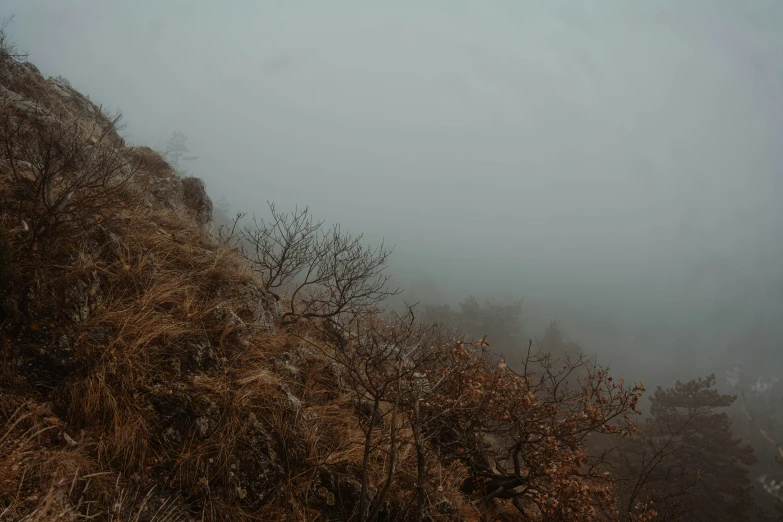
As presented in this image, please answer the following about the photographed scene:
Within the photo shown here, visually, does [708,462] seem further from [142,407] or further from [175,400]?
[142,407]

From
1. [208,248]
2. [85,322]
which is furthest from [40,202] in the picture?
[208,248]

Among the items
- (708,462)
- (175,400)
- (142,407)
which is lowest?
(142,407)

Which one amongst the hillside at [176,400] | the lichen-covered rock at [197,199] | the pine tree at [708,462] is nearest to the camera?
the hillside at [176,400]

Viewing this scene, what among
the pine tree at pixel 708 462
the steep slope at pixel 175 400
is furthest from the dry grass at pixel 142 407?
the pine tree at pixel 708 462

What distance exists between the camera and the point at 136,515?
246 cm

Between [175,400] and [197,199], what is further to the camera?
[197,199]

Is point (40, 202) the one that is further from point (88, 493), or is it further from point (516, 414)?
point (516, 414)

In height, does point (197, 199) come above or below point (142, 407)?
above

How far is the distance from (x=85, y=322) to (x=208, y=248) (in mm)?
3108

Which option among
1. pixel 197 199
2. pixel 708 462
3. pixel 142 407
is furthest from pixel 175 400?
pixel 708 462

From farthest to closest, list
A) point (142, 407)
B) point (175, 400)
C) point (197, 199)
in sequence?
1. point (197, 199)
2. point (175, 400)
3. point (142, 407)

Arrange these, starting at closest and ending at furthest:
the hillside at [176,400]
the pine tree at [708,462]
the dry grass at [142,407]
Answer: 1. the dry grass at [142,407]
2. the hillside at [176,400]
3. the pine tree at [708,462]

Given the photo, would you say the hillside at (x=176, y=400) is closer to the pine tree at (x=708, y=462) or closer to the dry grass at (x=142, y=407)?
the dry grass at (x=142, y=407)

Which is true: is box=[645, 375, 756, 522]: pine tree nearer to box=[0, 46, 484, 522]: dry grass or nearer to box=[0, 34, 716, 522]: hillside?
box=[0, 34, 716, 522]: hillside
